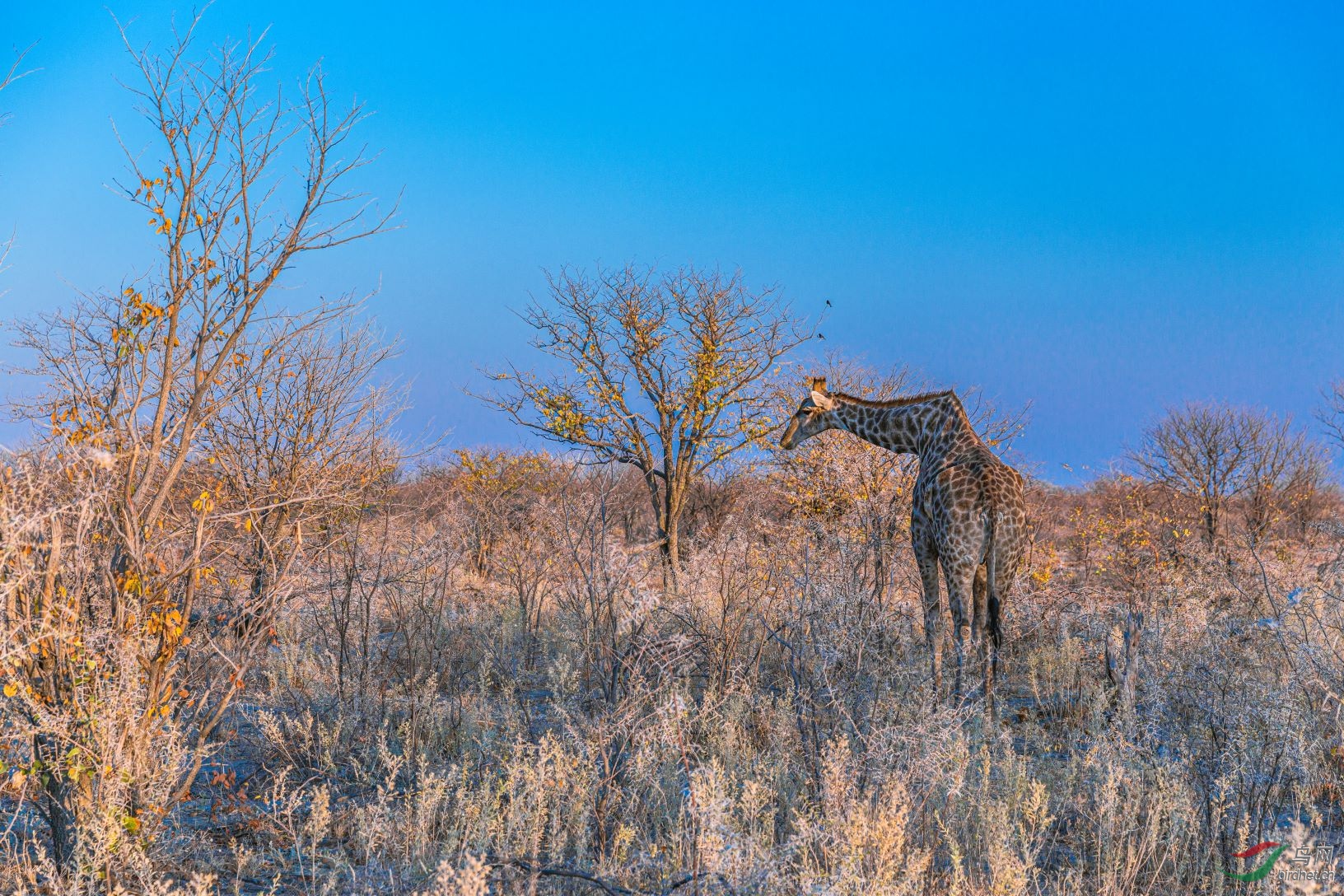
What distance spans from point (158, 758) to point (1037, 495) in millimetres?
20338

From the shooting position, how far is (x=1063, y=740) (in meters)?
6.23

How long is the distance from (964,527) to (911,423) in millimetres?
1512

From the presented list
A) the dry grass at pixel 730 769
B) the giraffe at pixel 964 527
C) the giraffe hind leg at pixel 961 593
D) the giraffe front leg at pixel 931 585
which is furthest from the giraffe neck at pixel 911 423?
the dry grass at pixel 730 769

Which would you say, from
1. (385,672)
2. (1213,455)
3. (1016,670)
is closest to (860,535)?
(1016,670)

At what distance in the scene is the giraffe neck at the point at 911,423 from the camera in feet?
25.8

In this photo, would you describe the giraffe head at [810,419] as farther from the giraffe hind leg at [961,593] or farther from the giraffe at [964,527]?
the giraffe hind leg at [961,593]

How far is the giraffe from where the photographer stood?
6.98 metres

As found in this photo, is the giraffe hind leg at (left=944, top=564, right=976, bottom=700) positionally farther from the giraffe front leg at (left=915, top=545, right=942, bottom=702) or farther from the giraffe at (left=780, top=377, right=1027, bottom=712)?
the giraffe front leg at (left=915, top=545, right=942, bottom=702)

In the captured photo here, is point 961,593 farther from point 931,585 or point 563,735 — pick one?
point 563,735

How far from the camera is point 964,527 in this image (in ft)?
23.0

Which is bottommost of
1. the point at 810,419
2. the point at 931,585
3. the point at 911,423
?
the point at 931,585

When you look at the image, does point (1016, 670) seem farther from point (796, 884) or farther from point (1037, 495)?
point (1037, 495)

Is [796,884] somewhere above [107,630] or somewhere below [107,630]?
below

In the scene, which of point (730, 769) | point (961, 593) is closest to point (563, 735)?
point (730, 769)
